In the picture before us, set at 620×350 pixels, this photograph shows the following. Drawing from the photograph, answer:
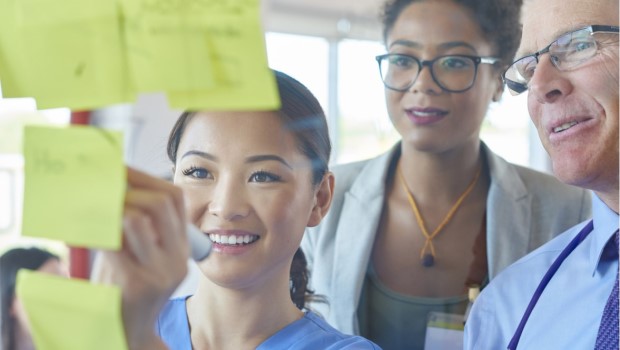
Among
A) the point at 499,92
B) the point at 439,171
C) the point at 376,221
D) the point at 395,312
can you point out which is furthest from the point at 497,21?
the point at 395,312

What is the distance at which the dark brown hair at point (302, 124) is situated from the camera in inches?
29.4

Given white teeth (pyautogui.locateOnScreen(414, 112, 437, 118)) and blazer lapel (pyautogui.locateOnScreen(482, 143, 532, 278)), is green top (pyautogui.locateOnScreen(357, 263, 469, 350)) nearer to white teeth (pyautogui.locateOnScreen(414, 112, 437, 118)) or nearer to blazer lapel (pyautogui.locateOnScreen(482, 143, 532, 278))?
blazer lapel (pyautogui.locateOnScreen(482, 143, 532, 278))

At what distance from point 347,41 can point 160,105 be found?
1.21 ft

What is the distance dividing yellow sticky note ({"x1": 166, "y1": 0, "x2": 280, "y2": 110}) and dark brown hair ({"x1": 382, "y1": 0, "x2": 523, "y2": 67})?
1.58ft

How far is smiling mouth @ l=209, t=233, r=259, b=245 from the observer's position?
712 millimetres

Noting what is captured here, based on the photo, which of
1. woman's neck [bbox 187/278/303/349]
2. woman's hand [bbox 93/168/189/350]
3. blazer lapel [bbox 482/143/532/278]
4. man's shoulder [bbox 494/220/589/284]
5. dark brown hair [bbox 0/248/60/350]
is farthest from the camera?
blazer lapel [bbox 482/143/532/278]

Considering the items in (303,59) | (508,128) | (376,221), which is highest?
(303,59)

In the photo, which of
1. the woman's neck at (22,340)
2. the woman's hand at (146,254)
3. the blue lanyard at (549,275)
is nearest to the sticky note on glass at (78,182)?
the woman's hand at (146,254)

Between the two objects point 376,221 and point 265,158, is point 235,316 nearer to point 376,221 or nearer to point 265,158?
point 265,158

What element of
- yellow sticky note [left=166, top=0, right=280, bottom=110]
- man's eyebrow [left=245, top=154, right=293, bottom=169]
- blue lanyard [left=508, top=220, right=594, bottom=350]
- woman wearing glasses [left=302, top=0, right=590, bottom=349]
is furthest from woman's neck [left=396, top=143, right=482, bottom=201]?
yellow sticky note [left=166, top=0, right=280, bottom=110]

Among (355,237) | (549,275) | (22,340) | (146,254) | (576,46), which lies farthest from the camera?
(355,237)

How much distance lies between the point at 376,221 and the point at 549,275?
10.1 inches

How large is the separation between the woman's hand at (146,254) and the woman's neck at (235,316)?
0.21 meters

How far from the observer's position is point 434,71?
3.16 ft
